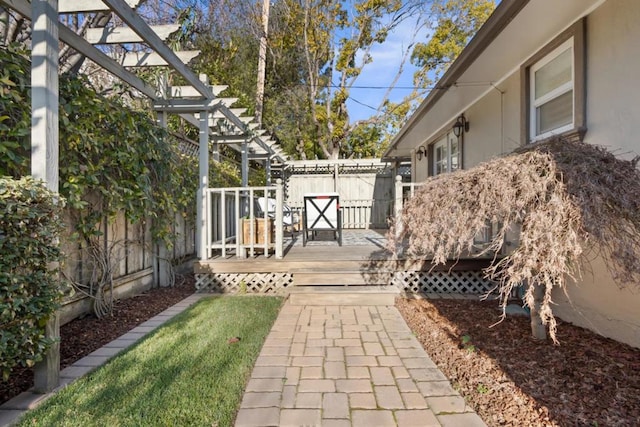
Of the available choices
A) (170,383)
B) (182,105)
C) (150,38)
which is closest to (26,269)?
(170,383)

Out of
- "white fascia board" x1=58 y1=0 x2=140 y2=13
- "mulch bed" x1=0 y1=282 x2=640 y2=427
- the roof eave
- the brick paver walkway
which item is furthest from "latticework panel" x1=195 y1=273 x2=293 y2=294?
the roof eave

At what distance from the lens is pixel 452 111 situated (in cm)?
610

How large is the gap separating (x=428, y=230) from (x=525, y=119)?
2.24 m

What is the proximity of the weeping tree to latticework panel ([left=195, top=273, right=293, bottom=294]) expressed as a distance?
102 inches

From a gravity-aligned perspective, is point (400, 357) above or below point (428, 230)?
below

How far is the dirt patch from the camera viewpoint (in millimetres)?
1963

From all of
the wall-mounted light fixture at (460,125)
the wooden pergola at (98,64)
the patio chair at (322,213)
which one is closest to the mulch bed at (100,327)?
the wooden pergola at (98,64)

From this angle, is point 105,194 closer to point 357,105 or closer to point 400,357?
point 400,357

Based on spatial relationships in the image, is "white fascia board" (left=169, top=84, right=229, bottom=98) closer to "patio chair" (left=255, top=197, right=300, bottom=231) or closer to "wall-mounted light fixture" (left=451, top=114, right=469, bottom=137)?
"patio chair" (left=255, top=197, right=300, bottom=231)

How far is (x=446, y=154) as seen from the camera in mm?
7141

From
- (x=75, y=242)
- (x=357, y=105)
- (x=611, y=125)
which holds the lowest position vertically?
(x=75, y=242)

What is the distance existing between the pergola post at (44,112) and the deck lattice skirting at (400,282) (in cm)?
241

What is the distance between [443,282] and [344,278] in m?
1.31

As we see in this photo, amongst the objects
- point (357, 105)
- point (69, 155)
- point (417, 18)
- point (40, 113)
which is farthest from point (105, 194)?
point (417, 18)
